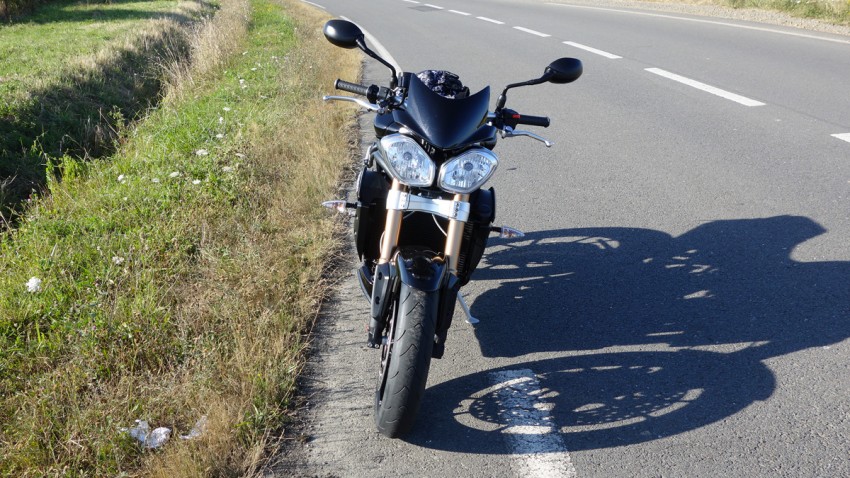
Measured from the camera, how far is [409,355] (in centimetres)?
305

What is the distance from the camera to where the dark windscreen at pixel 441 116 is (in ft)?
10.7

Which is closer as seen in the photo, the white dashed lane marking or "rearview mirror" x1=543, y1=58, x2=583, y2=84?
the white dashed lane marking

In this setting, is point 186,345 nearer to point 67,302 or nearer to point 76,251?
point 67,302

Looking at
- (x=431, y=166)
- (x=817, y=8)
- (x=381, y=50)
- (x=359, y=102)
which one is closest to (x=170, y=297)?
(x=359, y=102)

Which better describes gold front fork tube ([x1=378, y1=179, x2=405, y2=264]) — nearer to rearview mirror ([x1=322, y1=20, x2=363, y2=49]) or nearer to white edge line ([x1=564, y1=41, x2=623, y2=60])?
rearview mirror ([x1=322, y1=20, x2=363, y2=49])

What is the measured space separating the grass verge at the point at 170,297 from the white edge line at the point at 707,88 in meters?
4.56

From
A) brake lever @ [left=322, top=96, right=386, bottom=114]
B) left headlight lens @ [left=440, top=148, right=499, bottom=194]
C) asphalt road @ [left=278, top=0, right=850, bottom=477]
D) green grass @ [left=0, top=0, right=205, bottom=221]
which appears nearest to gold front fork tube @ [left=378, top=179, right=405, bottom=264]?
left headlight lens @ [left=440, top=148, right=499, bottom=194]

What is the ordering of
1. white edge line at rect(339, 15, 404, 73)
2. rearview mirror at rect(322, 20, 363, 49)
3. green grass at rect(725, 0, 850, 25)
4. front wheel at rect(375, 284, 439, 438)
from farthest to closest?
green grass at rect(725, 0, 850, 25) → white edge line at rect(339, 15, 404, 73) → rearview mirror at rect(322, 20, 363, 49) → front wheel at rect(375, 284, 439, 438)

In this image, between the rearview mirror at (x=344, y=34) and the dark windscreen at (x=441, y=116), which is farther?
the rearview mirror at (x=344, y=34)

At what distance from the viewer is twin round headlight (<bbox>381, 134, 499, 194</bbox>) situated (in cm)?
324

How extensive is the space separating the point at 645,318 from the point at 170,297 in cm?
264

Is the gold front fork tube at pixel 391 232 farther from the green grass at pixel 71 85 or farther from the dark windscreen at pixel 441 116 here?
the green grass at pixel 71 85

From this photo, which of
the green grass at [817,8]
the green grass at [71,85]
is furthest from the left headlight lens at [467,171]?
the green grass at [817,8]

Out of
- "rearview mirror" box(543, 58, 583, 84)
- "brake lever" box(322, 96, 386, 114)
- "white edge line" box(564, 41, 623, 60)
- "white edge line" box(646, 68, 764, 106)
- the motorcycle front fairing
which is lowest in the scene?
"white edge line" box(564, 41, 623, 60)
